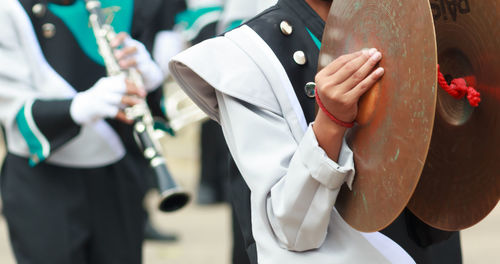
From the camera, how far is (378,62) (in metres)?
1.53

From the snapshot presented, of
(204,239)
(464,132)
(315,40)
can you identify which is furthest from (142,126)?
(204,239)

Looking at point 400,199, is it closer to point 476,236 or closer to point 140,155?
point 140,155

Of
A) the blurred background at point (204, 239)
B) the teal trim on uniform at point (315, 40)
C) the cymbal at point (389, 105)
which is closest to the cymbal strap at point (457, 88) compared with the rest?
the cymbal at point (389, 105)

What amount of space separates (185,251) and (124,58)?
94.0 inches

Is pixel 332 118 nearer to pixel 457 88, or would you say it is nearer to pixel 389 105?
pixel 389 105

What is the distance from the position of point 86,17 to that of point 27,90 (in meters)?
0.34

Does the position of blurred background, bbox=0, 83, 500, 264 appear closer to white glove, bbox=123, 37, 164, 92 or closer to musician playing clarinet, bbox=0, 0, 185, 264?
white glove, bbox=123, 37, 164, 92

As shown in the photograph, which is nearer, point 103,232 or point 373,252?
point 373,252

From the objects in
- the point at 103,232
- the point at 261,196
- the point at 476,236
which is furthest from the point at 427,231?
the point at 476,236

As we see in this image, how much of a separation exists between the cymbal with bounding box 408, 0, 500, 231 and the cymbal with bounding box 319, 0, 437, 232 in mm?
170

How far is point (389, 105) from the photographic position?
1.50 metres

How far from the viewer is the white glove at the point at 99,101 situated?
280 centimetres

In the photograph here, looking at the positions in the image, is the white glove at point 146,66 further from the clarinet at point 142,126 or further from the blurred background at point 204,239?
the blurred background at point 204,239

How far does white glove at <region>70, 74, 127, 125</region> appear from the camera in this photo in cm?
280
